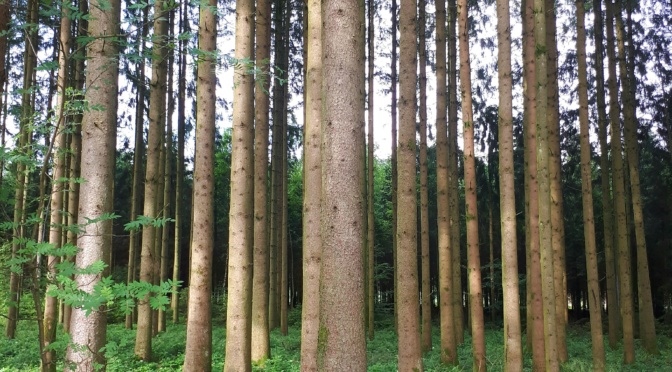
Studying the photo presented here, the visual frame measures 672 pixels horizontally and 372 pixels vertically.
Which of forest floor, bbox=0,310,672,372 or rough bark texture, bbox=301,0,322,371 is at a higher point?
rough bark texture, bbox=301,0,322,371

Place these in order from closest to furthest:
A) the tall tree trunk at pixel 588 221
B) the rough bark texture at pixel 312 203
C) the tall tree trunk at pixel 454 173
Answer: the rough bark texture at pixel 312 203 < the tall tree trunk at pixel 588 221 < the tall tree trunk at pixel 454 173

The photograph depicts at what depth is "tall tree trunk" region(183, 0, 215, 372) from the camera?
25.2ft

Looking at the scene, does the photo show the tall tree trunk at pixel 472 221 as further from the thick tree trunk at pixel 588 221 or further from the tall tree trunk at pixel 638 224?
the tall tree trunk at pixel 638 224

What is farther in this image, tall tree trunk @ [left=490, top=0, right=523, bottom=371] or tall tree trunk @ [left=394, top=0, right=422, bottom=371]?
tall tree trunk @ [left=490, top=0, right=523, bottom=371]

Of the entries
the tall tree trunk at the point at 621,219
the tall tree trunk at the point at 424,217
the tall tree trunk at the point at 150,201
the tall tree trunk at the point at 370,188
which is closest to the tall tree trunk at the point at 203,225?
the tall tree trunk at the point at 150,201

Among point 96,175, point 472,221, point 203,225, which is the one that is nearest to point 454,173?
point 472,221

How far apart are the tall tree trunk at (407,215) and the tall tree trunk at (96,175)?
4.20 metres

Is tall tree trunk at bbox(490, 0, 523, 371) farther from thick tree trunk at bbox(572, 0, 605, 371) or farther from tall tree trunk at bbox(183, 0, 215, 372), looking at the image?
tall tree trunk at bbox(183, 0, 215, 372)

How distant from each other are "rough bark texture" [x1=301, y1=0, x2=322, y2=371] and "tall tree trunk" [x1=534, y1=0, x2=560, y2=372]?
14.0ft

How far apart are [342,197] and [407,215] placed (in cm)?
370

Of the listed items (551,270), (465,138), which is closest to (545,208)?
(551,270)

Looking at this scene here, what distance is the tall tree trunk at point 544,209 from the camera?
931 cm

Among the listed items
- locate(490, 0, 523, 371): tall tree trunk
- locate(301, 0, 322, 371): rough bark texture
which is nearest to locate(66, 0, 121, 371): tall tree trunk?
locate(301, 0, 322, 371): rough bark texture

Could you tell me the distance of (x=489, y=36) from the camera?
19.1m
